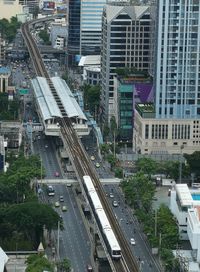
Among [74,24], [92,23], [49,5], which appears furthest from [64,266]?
[49,5]

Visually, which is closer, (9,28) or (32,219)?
(32,219)

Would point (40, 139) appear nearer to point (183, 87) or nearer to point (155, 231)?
point (183, 87)

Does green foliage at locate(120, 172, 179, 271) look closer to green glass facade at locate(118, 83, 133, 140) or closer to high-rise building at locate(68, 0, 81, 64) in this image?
green glass facade at locate(118, 83, 133, 140)

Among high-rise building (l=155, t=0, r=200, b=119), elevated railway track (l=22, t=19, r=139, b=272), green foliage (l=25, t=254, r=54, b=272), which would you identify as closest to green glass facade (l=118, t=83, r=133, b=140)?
elevated railway track (l=22, t=19, r=139, b=272)

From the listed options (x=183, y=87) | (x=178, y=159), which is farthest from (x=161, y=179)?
(x=183, y=87)

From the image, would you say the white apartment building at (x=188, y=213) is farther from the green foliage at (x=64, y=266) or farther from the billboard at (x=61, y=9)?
the billboard at (x=61, y=9)

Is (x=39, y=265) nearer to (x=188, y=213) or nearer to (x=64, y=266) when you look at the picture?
(x=64, y=266)
